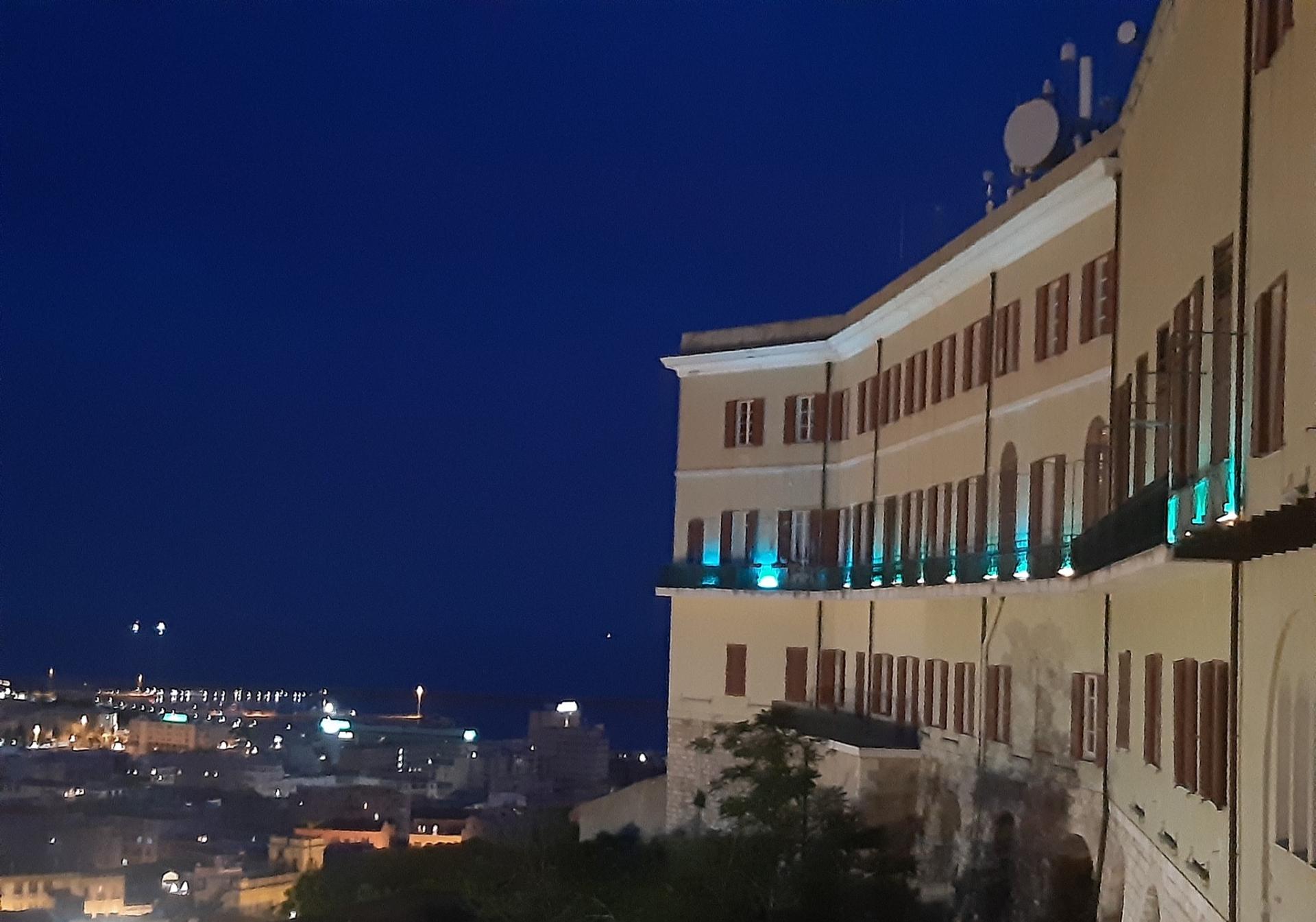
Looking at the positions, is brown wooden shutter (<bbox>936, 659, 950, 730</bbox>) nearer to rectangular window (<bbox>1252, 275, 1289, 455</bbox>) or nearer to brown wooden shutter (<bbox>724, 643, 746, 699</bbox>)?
brown wooden shutter (<bbox>724, 643, 746, 699</bbox>)

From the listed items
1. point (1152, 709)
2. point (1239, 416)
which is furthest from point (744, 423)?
point (1239, 416)

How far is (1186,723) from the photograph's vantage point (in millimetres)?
17578

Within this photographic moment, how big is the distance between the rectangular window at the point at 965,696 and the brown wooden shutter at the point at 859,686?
6.19 meters

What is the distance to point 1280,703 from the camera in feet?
42.3

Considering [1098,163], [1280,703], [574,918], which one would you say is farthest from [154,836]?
[1280,703]

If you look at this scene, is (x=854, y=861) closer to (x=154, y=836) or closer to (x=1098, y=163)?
(x=1098, y=163)

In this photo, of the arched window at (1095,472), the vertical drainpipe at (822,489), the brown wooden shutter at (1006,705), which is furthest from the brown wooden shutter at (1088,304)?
the vertical drainpipe at (822,489)

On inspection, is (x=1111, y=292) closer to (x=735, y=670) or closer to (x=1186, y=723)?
(x=1186, y=723)

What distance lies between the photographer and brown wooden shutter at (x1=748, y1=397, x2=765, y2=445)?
1647 inches

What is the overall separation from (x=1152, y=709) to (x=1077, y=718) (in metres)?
5.00

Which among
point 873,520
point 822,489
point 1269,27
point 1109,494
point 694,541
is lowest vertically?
point 1109,494

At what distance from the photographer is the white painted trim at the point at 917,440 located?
2541cm

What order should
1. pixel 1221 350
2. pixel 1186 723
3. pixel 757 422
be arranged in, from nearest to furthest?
pixel 1221 350
pixel 1186 723
pixel 757 422

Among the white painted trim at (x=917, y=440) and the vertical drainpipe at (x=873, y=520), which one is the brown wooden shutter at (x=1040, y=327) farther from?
the vertical drainpipe at (x=873, y=520)
